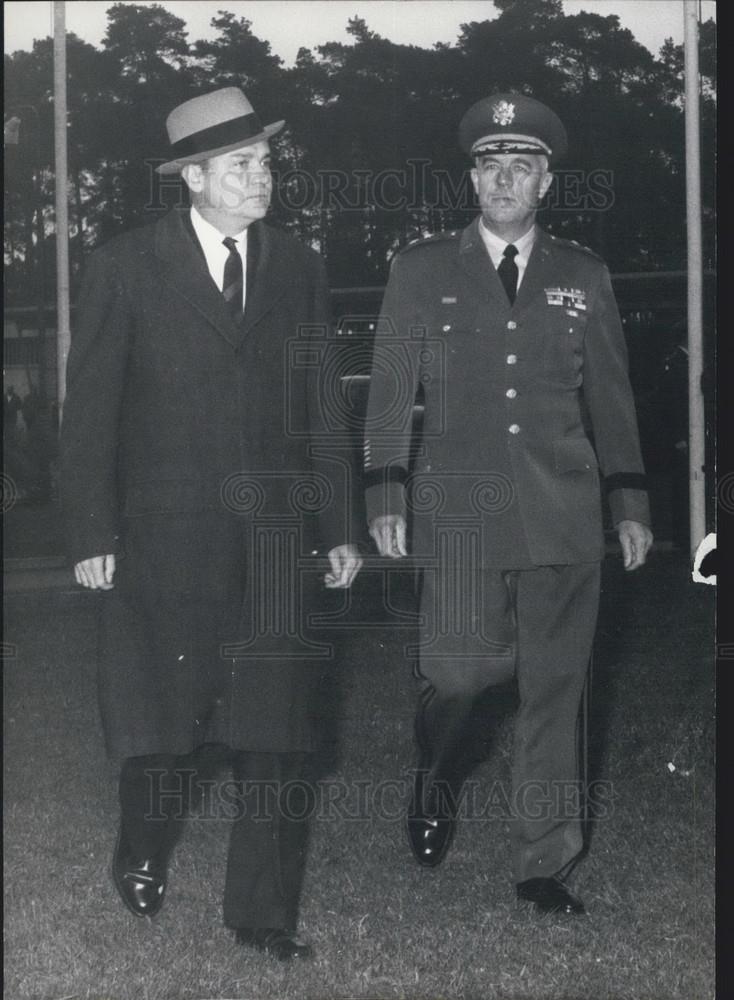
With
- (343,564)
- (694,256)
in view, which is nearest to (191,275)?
(343,564)

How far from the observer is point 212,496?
14.8 ft

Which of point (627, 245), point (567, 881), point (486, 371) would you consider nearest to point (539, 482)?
point (486, 371)

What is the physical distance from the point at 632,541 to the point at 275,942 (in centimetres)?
151

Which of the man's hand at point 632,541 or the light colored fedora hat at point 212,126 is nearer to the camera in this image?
the light colored fedora hat at point 212,126

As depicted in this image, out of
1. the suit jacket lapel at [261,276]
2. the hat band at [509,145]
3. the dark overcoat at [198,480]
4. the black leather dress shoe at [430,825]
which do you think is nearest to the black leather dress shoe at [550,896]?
the black leather dress shoe at [430,825]

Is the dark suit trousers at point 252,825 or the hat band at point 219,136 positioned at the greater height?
the hat band at point 219,136

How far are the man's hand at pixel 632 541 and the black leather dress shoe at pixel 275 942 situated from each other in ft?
4.62

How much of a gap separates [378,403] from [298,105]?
85 centimetres

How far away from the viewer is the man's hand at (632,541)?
4.86 meters

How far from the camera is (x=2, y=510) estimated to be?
439 cm

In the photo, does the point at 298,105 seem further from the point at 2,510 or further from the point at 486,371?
the point at 2,510

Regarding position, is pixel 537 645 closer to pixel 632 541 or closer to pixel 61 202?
pixel 632 541

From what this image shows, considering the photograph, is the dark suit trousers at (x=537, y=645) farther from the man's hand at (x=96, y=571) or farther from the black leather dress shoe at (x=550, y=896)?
the man's hand at (x=96, y=571)

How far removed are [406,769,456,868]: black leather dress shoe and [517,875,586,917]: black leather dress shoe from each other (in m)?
0.36
